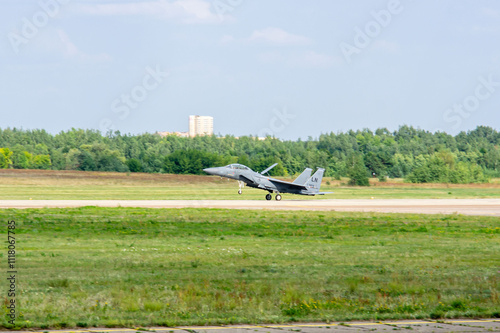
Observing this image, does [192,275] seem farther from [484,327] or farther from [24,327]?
[484,327]

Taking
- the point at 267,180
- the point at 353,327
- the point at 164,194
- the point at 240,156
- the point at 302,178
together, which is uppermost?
the point at 240,156

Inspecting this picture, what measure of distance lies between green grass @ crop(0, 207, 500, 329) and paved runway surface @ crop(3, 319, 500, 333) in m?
0.36

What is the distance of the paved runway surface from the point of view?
8.80 metres

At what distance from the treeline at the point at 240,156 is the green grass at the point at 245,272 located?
59.0m

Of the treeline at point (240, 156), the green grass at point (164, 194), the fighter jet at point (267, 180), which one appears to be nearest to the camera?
the fighter jet at point (267, 180)

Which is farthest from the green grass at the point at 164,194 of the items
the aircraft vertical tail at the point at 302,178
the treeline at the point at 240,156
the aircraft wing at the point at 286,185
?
the treeline at the point at 240,156

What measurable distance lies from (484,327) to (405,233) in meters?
14.3

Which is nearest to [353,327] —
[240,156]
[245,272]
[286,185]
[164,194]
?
[245,272]

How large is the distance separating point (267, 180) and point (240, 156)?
158 feet

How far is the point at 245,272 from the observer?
1404 cm

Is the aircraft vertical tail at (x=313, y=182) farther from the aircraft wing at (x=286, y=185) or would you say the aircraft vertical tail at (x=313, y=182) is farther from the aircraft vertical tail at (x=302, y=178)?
the aircraft wing at (x=286, y=185)

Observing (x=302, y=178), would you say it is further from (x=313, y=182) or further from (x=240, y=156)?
(x=240, y=156)

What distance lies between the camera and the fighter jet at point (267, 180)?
4544 centimetres

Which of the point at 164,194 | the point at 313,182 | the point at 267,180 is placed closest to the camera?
the point at 267,180
